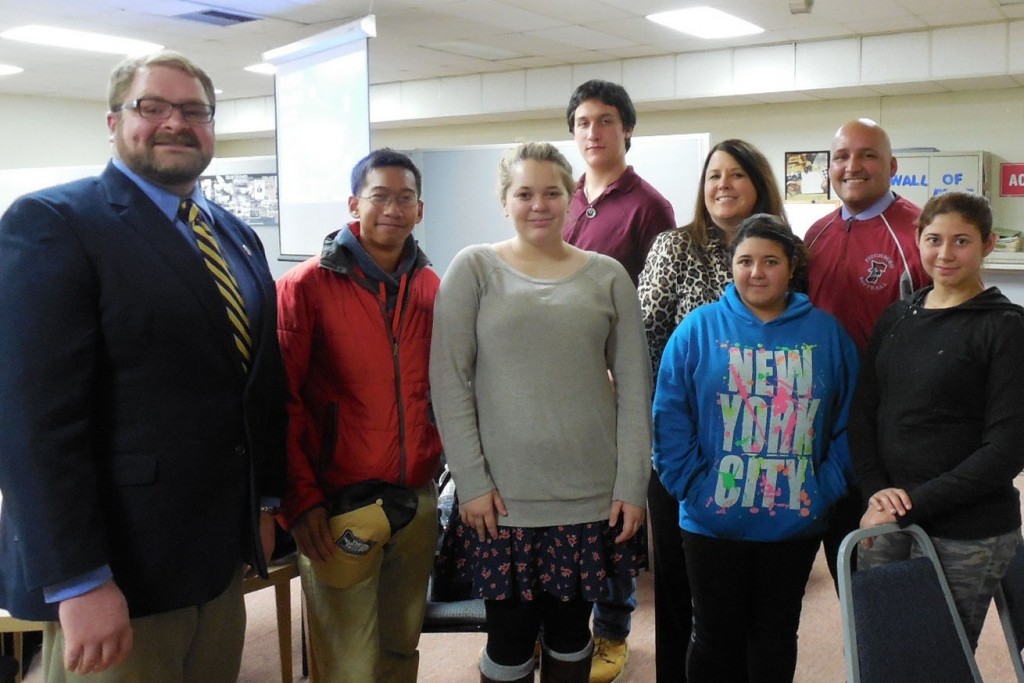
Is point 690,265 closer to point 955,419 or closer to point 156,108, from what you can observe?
point 955,419

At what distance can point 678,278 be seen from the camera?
2064mm

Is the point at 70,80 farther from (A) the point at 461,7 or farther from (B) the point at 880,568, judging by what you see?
(B) the point at 880,568

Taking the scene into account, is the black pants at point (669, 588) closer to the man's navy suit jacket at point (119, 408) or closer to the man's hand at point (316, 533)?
the man's hand at point (316, 533)

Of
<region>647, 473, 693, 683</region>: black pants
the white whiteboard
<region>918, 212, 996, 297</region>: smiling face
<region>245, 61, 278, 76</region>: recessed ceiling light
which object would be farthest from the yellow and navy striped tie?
<region>245, 61, 278, 76</region>: recessed ceiling light

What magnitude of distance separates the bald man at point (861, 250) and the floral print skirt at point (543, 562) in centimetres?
62

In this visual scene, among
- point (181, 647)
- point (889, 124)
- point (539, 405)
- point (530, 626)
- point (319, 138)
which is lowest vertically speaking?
point (530, 626)

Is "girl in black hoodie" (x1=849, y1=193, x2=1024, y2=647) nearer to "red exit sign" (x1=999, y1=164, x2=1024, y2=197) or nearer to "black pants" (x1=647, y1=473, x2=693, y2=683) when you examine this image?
"black pants" (x1=647, y1=473, x2=693, y2=683)

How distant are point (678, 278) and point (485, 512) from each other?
753 millimetres

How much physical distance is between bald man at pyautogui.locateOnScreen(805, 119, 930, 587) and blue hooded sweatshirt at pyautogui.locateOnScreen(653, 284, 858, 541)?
17 cm

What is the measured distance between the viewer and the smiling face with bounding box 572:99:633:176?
2.31 m

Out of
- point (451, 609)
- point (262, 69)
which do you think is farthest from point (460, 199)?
point (262, 69)

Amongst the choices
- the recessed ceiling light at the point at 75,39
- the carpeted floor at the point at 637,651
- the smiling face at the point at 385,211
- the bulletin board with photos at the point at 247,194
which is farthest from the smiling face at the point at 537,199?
the recessed ceiling light at the point at 75,39

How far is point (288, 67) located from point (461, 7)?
131 centimetres

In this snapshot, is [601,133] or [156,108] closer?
[156,108]
